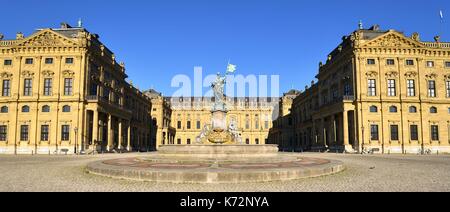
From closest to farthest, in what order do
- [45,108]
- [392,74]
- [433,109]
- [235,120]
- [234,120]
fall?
[45,108] < [392,74] < [433,109] < [234,120] < [235,120]

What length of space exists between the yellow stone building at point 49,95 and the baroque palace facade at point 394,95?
36.4 m

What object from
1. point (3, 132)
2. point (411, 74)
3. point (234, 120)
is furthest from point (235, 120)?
point (3, 132)

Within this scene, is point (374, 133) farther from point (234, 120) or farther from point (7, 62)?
point (234, 120)

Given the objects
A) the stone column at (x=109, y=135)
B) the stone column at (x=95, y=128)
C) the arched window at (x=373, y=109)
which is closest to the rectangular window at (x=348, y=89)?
the arched window at (x=373, y=109)

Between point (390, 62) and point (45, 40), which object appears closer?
point (45, 40)

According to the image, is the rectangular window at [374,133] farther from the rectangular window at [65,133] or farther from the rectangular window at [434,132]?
the rectangular window at [65,133]

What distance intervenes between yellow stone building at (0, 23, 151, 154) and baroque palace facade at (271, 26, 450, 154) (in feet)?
119

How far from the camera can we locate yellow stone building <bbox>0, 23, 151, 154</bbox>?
47094 millimetres

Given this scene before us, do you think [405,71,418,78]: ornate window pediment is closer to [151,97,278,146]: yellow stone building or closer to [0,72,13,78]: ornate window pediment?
[0,72,13,78]: ornate window pediment

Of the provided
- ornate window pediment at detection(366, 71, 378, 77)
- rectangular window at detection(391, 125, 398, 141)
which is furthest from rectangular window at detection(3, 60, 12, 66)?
rectangular window at detection(391, 125, 398, 141)

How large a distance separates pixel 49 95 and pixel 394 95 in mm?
49220

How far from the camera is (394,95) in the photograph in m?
50.1

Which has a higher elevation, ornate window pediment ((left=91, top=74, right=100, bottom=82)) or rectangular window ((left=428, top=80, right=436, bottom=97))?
ornate window pediment ((left=91, top=74, right=100, bottom=82))
